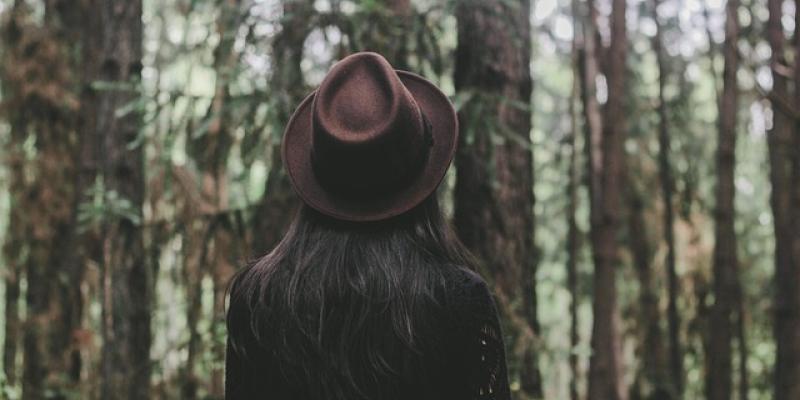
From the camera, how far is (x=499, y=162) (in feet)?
19.3

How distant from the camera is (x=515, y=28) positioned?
584 cm

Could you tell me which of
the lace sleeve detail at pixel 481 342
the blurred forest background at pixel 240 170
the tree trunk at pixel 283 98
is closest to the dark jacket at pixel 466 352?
the lace sleeve detail at pixel 481 342

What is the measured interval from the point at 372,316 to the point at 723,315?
712 centimetres

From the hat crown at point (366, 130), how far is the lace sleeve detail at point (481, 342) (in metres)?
0.37

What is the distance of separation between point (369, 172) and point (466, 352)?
1.90 feet

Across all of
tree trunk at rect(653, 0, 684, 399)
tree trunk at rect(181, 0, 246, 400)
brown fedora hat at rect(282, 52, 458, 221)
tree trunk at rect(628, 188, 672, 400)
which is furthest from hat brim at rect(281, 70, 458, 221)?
tree trunk at rect(628, 188, 672, 400)

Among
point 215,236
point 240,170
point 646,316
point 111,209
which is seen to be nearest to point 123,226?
point 111,209

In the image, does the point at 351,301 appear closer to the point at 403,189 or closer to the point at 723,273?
the point at 403,189

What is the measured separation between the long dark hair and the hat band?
86mm

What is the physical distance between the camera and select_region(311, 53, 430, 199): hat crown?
2488 millimetres

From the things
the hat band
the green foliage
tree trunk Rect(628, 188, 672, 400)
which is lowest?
tree trunk Rect(628, 188, 672, 400)

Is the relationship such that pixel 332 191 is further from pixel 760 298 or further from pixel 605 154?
pixel 760 298

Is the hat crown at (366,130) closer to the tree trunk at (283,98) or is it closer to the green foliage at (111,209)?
the tree trunk at (283,98)

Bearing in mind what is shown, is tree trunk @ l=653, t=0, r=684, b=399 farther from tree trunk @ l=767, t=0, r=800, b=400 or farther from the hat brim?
the hat brim
